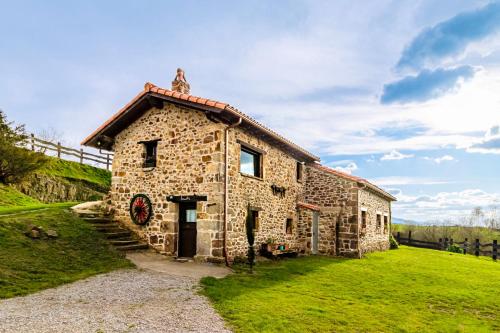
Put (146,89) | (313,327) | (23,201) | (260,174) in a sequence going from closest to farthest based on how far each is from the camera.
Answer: (313,327)
(146,89)
(260,174)
(23,201)

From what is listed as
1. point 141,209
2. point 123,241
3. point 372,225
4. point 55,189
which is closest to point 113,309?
point 123,241

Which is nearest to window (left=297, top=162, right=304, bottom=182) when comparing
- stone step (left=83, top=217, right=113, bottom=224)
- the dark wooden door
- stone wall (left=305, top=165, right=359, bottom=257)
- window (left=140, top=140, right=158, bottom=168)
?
stone wall (left=305, top=165, right=359, bottom=257)

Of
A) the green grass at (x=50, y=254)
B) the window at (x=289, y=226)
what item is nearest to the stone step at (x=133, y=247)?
the green grass at (x=50, y=254)

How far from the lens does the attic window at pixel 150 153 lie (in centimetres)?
1359

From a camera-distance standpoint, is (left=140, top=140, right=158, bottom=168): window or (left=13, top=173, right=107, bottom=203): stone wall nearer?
(left=140, top=140, right=158, bottom=168): window

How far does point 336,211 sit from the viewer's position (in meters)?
17.0

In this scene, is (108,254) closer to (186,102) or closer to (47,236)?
(47,236)

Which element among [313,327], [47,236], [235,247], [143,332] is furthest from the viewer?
[235,247]

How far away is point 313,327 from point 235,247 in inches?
246

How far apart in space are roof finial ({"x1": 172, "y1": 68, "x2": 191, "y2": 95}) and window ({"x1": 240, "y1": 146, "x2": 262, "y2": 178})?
3663 mm

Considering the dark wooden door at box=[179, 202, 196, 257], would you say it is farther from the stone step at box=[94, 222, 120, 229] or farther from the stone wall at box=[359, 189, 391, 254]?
the stone wall at box=[359, 189, 391, 254]

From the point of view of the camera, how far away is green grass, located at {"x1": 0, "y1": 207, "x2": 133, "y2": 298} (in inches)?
323

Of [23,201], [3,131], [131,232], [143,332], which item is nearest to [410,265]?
[131,232]

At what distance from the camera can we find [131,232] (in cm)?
1348
